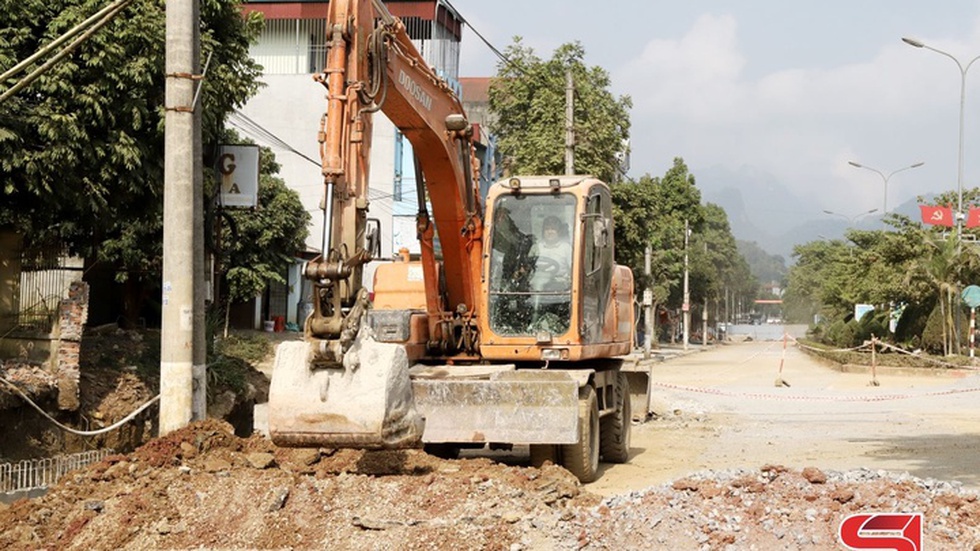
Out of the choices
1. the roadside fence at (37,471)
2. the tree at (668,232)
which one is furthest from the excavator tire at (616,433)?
the tree at (668,232)

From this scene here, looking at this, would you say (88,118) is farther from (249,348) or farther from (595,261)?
(249,348)

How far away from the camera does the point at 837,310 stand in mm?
74688

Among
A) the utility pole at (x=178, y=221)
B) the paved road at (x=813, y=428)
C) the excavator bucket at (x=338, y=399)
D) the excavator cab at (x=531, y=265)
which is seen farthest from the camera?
the paved road at (x=813, y=428)

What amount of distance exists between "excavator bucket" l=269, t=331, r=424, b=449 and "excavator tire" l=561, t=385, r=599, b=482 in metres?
3.87

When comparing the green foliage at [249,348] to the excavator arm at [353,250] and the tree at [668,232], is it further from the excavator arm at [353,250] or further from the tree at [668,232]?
the excavator arm at [353,250]

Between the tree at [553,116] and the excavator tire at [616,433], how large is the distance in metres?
21.7

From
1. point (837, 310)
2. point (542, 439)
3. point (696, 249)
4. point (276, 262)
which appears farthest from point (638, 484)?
point (696, 249)

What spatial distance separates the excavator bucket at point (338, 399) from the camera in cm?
875

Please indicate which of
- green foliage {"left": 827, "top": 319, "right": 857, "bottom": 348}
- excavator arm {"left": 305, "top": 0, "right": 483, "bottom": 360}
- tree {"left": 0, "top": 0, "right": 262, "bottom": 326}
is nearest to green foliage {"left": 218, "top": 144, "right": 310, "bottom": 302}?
tree {"left": 0, "top": 0, "right": 262, "bottom": 326}

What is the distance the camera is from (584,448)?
1262 centimetres

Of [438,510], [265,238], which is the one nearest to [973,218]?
[265,238]

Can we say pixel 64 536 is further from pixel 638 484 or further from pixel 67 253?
pixel 67 253

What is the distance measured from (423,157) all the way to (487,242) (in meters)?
1.27

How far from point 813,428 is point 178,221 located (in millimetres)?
12806
